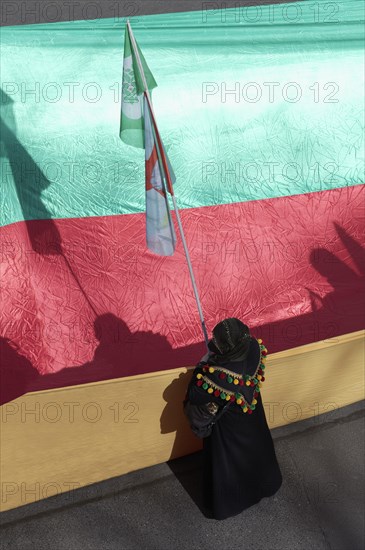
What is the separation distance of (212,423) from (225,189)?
2.45 m

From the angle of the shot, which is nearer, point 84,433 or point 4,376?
point 84,433

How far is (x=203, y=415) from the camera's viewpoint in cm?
255

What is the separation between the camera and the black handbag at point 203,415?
2535mm

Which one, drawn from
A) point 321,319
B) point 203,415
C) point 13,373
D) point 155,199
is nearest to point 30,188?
point 13,373

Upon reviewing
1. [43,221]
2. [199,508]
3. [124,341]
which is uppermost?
[43,221]

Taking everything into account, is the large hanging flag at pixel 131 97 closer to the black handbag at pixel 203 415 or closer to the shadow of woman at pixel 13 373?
the black handbag at pixel 203 415

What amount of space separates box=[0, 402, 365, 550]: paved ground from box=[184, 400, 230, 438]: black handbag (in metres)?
0.64


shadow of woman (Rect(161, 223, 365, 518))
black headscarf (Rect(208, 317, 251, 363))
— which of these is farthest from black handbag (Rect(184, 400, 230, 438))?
shadow of woman (Rect(161, 223, 365, 518))

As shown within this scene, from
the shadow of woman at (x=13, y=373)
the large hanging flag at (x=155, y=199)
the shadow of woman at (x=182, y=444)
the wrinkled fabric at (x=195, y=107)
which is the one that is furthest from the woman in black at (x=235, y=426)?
the wrinkled fabric at (x=195, y=107)

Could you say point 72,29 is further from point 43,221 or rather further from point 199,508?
point 199,508

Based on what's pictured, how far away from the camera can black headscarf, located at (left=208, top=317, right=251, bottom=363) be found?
2.41 meters

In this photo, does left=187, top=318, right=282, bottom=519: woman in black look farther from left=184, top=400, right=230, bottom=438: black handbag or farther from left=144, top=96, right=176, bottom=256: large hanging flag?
left=144, top=96, right=176, bottom=256: large hanging flag

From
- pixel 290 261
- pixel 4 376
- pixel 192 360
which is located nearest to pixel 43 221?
pixel 4 376

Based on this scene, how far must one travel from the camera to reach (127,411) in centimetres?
292
